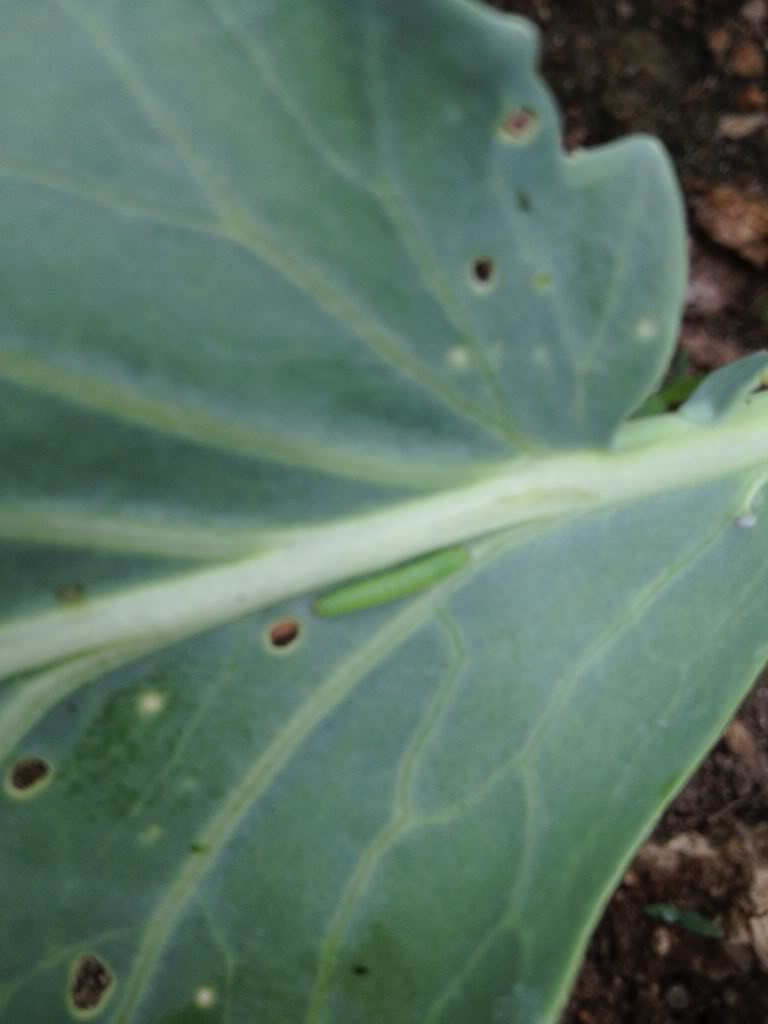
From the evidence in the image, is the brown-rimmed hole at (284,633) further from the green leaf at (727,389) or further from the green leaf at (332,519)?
the green leaf at (727,389)

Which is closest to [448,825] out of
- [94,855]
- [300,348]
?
[94,855]

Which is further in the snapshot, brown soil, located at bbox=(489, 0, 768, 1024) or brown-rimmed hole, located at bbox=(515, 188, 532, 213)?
brown soil, located at bbox=(489, 0, 768, 1024)

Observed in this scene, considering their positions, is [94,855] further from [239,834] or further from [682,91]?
[682,91]

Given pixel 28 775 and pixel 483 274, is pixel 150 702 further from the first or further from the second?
pixel 483 274

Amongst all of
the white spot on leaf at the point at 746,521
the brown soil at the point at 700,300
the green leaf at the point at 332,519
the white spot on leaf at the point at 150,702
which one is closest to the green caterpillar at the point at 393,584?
the green leaf at the point at 332,519

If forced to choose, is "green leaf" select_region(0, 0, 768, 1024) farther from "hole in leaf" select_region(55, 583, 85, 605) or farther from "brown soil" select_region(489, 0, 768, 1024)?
"brown soil" select_region(489, 0, 768, 1024)

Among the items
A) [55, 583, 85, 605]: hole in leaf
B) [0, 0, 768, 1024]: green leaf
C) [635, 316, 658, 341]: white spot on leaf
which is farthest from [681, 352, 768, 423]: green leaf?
[55, 583, 85, 605]: hole in leaf
